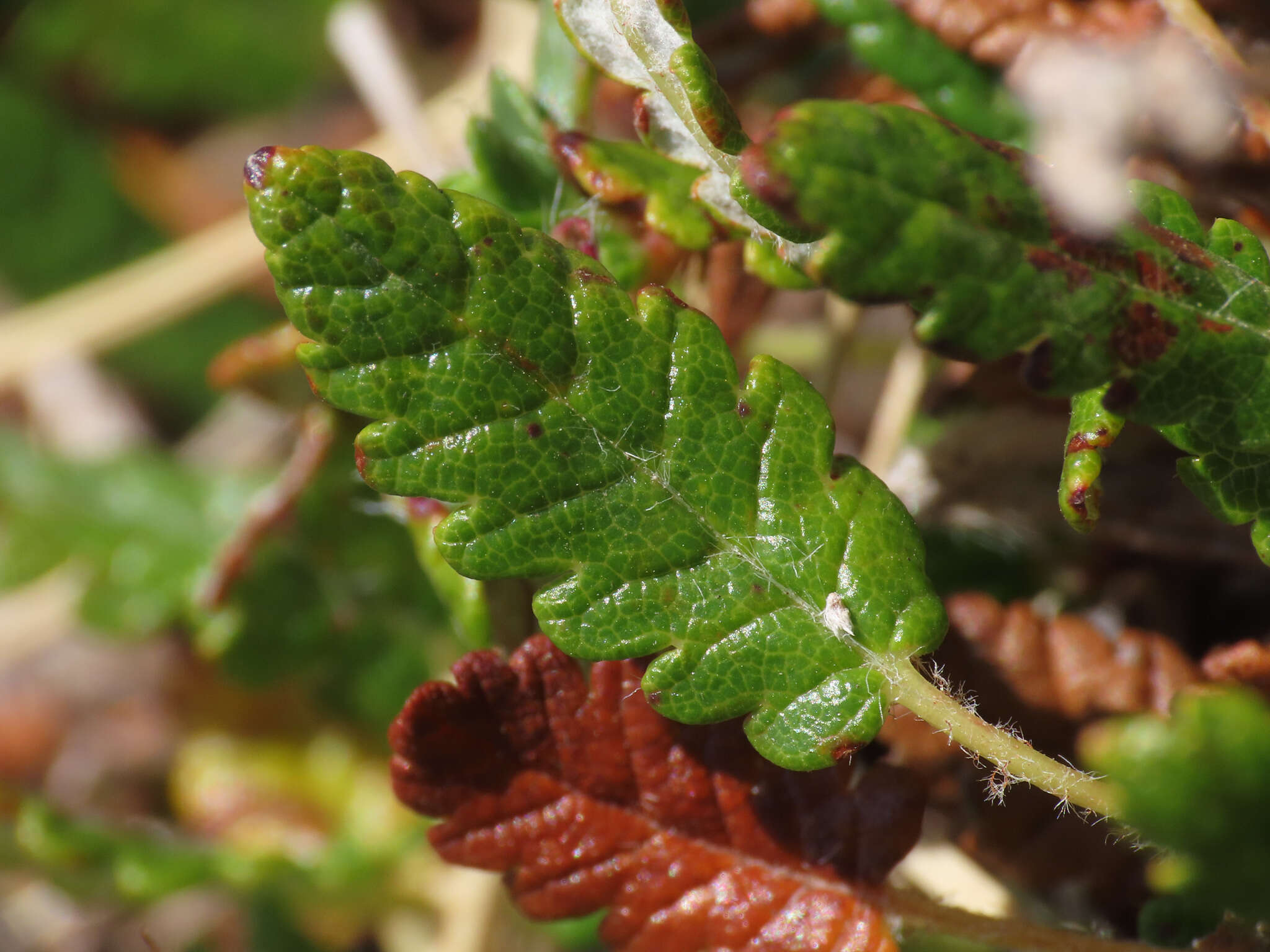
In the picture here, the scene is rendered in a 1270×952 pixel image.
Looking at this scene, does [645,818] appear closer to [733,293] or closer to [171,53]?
[733,293]

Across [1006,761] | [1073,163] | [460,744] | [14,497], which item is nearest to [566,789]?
[460,744]

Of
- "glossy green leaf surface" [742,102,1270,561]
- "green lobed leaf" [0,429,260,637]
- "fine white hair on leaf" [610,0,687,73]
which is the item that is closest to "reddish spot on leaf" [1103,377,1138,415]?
"glossy green leaf surface" [742,102,1270,561]

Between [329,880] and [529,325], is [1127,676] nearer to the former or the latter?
[529,325]

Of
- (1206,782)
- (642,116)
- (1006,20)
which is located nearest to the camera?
(1206,782)

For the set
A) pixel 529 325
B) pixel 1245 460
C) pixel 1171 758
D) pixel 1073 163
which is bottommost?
pixel 1245 460

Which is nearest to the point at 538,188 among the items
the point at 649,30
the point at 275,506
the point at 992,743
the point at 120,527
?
the point at 649,30

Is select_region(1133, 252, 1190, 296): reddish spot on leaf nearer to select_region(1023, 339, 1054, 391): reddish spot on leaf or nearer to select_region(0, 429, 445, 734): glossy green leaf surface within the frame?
select_region(1023, 339, 1054, 391): reddish spot on leaf
